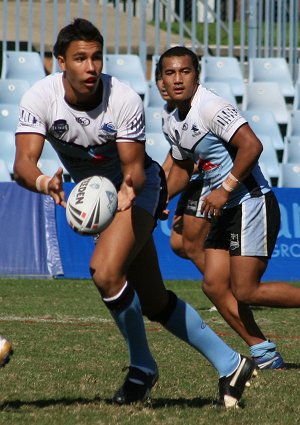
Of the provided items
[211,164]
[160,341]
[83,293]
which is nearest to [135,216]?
[211,164]

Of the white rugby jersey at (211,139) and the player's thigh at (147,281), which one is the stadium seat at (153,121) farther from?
the player's thigh at (147,281)

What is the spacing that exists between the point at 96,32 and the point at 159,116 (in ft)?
35.8

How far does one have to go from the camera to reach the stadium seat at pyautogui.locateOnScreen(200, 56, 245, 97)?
58.8 feet

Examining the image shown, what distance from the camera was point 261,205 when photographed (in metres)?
7.17

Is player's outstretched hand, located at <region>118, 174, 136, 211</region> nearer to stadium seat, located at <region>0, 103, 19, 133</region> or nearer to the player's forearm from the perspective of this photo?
the player's forearm

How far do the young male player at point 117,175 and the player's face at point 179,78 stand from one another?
3.91 ft

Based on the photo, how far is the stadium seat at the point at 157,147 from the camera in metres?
15.6

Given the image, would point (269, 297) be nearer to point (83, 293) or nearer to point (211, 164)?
point (211, 164)

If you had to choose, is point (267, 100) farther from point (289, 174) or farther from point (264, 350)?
point (264, 350)

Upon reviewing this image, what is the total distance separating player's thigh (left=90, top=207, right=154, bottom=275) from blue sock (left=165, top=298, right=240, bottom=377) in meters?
0.45

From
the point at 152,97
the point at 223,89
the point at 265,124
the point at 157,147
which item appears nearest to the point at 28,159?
the point at 157,147

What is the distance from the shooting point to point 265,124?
1686 centimetres

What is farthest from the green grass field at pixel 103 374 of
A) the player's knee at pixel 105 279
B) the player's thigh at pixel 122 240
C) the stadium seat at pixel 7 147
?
the stadium seat at pixel 7 147

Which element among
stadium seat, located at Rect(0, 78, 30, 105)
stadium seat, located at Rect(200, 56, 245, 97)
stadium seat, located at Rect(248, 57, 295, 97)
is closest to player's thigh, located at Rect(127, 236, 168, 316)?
stadium seat, located at Rect(0, 78, 30, 105)
